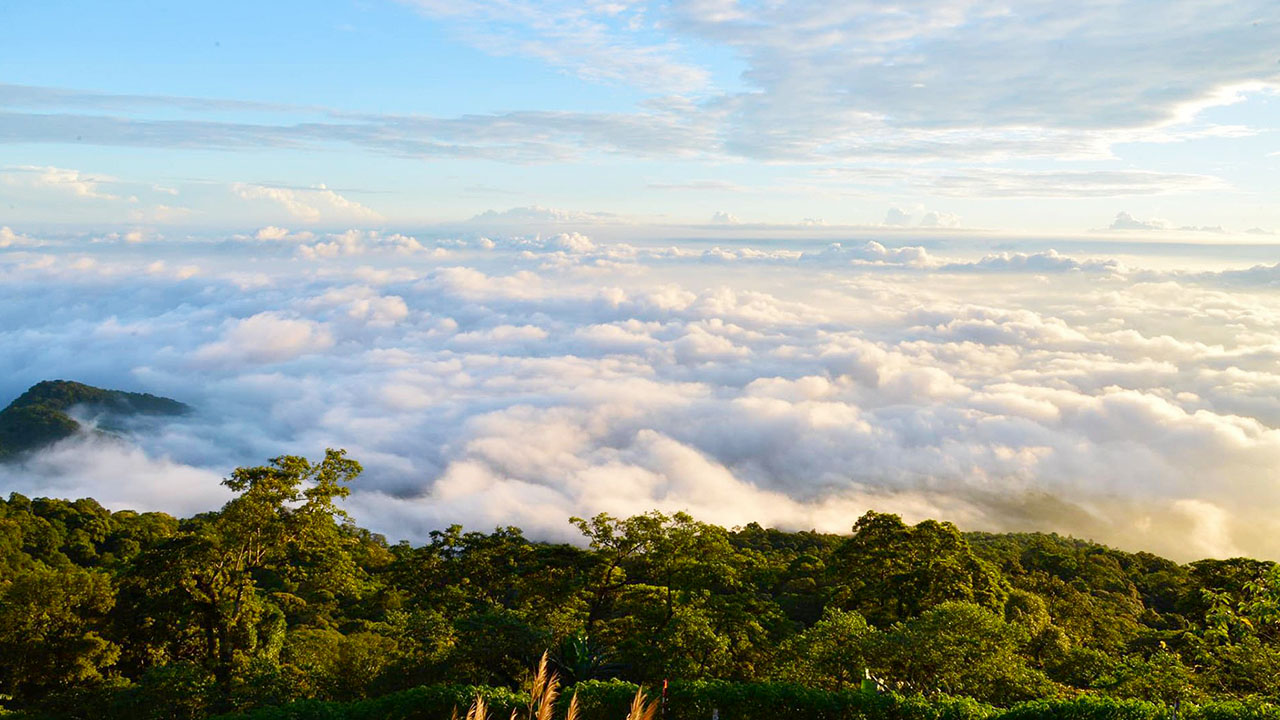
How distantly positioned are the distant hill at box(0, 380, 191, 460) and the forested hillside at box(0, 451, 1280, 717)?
5517 inches

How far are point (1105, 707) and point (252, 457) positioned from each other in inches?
8261

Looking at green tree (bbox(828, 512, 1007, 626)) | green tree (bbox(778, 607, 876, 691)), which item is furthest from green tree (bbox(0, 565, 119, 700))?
green tree (bbox(828, 512, 1007, 626))

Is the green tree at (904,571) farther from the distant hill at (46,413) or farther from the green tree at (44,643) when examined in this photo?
the distant hill at (46,413)

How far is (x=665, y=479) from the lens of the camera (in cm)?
16312

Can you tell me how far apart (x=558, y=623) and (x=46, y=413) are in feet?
561

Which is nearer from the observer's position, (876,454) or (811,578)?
(811,578)

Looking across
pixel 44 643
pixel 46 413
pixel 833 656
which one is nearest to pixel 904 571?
pixel 833 656

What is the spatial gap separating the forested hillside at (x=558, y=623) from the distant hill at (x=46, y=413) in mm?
140119

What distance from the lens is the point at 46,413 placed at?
149375mm

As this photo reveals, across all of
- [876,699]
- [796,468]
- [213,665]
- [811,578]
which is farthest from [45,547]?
[796,468]

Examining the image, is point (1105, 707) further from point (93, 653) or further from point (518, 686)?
point (93, 653)

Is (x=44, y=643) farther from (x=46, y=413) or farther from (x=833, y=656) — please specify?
(x=46, y=413)

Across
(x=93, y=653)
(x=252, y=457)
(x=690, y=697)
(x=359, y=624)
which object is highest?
(x=690, y=697)

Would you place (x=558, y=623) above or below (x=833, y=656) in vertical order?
below
